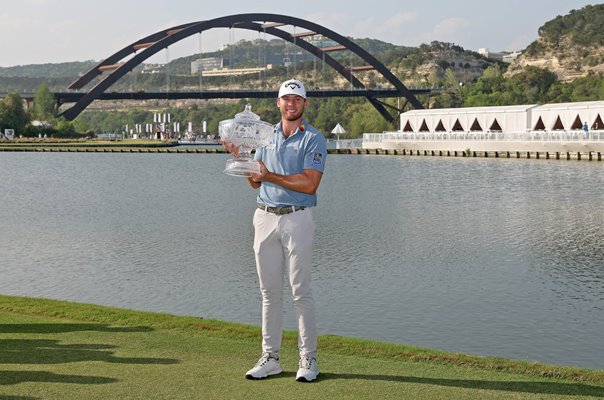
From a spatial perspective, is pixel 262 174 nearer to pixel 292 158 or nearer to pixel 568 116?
pixel 292 158

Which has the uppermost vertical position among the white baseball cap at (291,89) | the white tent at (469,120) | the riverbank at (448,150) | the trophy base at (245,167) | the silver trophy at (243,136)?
the white baseball cap at (291,89)

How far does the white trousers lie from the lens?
23.9 feet

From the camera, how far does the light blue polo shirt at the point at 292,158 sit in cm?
729

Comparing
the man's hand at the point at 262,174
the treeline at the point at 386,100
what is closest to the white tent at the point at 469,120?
the treeline at the point at 386,100

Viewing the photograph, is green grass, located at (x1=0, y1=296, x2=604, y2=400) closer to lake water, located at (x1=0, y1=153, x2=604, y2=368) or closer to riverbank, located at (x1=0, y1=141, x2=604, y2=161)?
lake water, located at (x1=0, y1=153, x2=604, y2=368)

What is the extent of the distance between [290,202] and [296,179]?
0.65ft

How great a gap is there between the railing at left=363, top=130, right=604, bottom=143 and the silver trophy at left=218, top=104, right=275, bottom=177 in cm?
6870

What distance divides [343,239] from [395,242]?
1.52m

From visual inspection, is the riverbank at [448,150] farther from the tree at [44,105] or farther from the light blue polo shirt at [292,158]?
the light blue polo shirt at [292,158]

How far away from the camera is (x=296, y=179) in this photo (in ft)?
23.7

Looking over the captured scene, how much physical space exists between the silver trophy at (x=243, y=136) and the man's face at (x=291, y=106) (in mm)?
180

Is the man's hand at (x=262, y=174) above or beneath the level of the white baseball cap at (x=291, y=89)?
beneath

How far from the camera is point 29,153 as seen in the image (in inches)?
4087

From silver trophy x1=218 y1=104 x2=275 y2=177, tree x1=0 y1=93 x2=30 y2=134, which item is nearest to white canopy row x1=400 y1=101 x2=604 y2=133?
tree x1=0 y1=93 x2=30 y2=134
